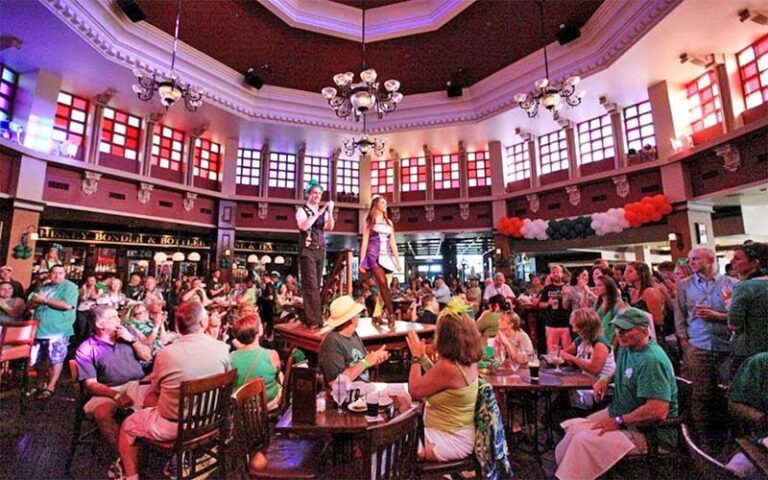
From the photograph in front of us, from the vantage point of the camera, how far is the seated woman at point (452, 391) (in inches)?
74.2

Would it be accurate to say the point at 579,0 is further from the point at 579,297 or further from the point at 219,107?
the point at 219,107

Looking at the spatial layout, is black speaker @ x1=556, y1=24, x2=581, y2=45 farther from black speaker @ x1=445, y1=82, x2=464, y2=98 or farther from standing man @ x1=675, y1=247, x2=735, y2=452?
A: standing man @ x1=675, y1=247, x2=735, y2=452

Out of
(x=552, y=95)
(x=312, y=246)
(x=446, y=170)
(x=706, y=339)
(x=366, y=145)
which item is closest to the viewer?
(x=706, y=339)

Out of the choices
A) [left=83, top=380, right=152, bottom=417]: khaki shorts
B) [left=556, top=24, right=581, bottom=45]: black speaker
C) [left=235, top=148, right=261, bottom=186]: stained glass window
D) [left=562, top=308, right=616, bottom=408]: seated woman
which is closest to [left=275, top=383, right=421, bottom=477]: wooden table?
[left=83, top=380, right=152, bottom=417]: khaki shorts

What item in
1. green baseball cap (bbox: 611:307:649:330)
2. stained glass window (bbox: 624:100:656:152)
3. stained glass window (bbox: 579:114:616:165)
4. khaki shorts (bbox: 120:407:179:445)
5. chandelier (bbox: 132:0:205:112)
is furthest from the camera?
stained glass window (bbox: 579:114:616:165)

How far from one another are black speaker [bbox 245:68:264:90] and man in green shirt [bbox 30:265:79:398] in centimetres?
622

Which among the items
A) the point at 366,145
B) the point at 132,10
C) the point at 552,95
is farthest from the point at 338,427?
the point at 132,10

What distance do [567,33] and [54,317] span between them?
9891 mm

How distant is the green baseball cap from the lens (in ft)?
6.89

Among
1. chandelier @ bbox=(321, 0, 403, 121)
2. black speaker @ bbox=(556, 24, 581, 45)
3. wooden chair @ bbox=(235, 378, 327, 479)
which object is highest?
black speaker @ bbox=(556, 24, 581, 45)

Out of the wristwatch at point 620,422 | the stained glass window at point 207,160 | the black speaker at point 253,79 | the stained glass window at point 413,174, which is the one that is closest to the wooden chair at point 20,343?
the wristwatch at point 620,422

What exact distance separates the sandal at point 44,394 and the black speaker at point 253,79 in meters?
7.47

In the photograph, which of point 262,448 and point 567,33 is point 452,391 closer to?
point 262,448

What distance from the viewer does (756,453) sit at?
155cm
